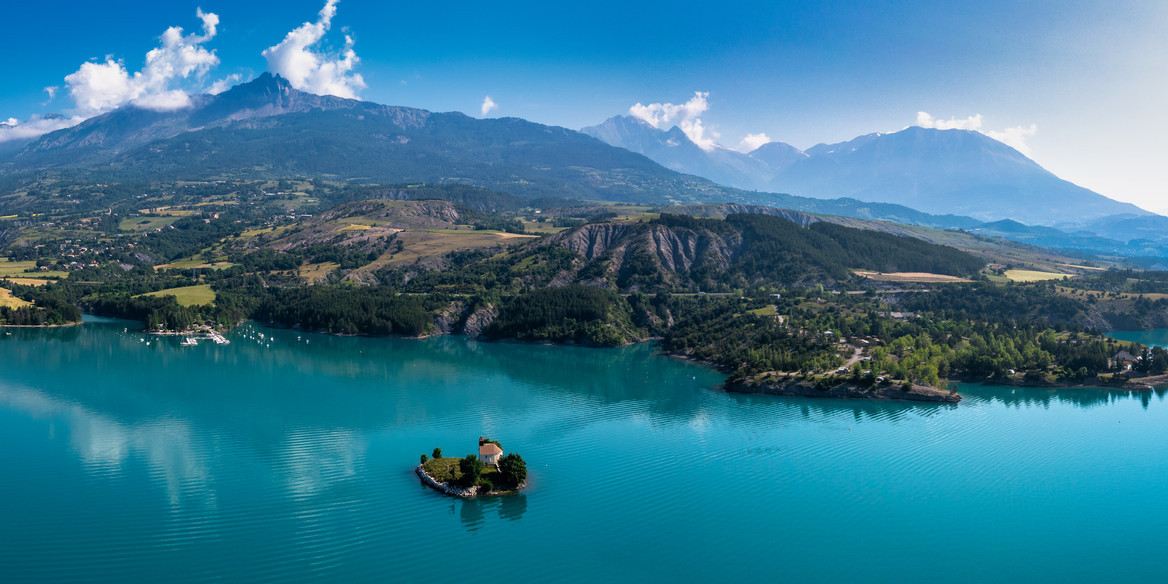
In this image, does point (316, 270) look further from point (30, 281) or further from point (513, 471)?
point (513, 471)

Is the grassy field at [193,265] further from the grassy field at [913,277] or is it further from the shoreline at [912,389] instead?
the grassy field at [913,277]

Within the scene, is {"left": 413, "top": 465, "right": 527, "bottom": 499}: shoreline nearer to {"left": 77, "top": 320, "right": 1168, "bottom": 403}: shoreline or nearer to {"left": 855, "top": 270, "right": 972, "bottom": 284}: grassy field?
{"left": 77, "top": 320, "right": 1168, "bottom": 403}: shoreline

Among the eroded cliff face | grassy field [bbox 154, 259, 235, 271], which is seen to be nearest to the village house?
the eroded cliff face

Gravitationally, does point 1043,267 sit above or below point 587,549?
above

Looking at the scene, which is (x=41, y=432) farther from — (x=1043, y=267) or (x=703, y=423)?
(x=1043, y=267)

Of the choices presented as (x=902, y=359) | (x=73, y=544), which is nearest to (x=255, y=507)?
(x=73, y=544)

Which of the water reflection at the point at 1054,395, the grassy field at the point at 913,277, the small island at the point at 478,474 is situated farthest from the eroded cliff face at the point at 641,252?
the small island at the point at 478,474

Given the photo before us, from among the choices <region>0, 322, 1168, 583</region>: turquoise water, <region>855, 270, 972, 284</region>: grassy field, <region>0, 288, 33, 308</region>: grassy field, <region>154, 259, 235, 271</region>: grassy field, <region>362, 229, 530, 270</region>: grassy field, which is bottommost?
<region>0, 322, 1168, 583</region>: turquoise water
